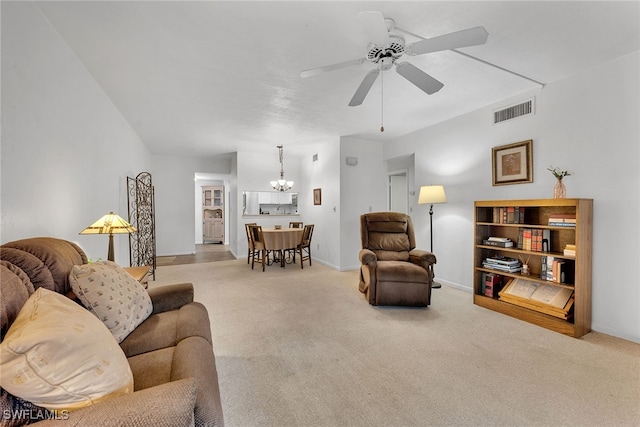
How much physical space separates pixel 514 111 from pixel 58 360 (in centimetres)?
445

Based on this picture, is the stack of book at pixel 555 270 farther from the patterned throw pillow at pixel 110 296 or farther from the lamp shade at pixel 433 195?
the patterned throw pillow at pixel 110 296

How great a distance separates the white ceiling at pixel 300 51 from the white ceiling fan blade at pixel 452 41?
1.14 feet

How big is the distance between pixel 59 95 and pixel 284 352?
2739 millimetres

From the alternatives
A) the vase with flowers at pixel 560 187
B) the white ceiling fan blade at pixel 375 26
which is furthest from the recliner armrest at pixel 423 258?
the white ceiling fan blade at pixel 375 26

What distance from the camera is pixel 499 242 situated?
335cm

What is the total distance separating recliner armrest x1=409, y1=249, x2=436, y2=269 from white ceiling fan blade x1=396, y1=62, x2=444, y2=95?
202 cm

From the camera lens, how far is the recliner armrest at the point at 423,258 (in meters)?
3.45

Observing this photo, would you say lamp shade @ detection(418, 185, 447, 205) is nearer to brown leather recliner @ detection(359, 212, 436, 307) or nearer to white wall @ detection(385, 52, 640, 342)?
white wall @ detection(385, 52, 640, 342)

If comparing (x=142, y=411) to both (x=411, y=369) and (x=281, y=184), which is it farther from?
(x=281, y=184)

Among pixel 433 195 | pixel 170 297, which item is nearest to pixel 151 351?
pixel 170 297

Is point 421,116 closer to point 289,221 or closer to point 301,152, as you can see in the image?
point 301,152

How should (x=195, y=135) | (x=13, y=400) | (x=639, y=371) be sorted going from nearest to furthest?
(x=13, y=400)
(x=639, y=371)
(x=195, y=135)

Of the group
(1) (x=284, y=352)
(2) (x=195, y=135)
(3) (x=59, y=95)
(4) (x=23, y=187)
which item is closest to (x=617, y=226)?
(1) (x=284, y=352)

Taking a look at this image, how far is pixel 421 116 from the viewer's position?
13.5 ft
